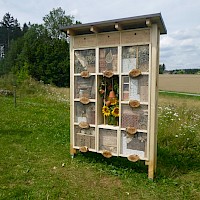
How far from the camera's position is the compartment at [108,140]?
12.9ft

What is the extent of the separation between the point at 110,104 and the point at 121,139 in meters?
0.64

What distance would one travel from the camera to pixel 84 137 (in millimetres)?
4285

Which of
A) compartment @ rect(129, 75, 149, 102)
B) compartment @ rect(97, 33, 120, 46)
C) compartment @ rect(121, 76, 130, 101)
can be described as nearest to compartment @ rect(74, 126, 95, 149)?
compartment @ rect(121, 76, 130, 101)

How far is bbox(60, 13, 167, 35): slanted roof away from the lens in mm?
3340

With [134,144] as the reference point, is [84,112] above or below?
above

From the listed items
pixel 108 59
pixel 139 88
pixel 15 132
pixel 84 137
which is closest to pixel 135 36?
pixel 108 59

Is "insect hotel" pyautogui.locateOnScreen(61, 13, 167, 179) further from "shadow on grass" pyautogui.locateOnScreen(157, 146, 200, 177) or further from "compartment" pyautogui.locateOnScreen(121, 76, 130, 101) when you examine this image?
"shadow on grass" pyautogui.locateOnScreen(157, 146, 200, 177)

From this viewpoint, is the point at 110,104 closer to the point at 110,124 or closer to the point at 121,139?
the point at 110,124

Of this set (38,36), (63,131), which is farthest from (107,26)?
(38,36)

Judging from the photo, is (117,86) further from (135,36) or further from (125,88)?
(135,36)

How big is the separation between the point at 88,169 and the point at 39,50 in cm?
2677

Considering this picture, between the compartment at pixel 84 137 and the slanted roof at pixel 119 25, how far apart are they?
1.76 m

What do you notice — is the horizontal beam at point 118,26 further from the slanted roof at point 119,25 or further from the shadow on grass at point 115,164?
the shadow on grass at point 115,164

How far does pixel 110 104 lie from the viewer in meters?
4.06
